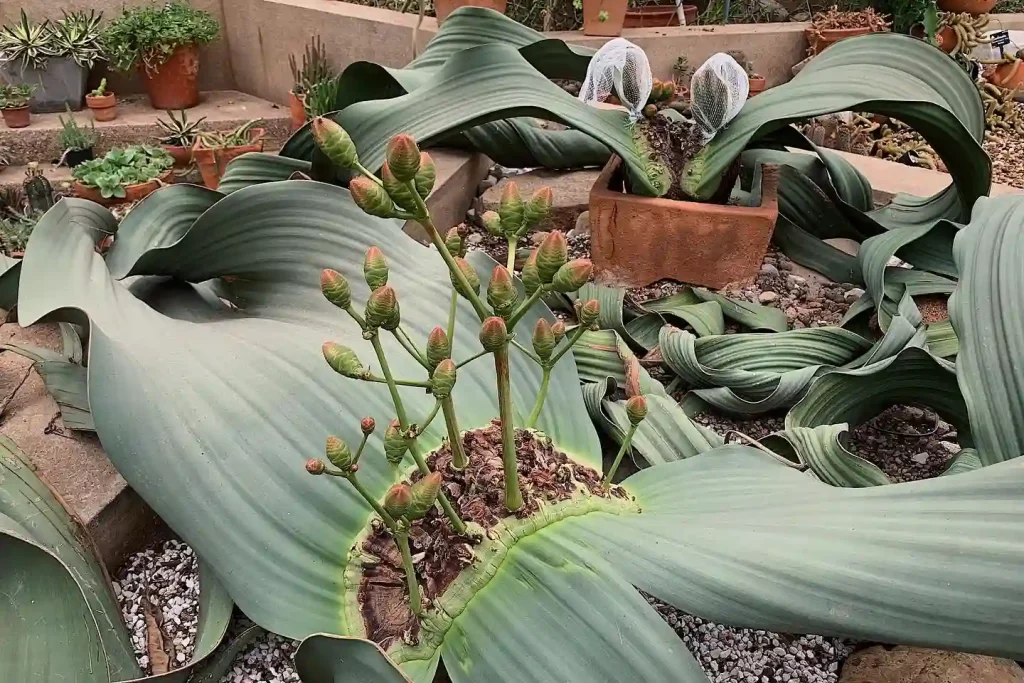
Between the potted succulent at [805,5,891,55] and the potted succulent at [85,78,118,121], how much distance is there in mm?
2311

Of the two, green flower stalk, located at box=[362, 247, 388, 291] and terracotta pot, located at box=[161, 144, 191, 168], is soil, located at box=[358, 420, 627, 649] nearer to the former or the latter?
green flower stalk, located at box=[362, 247, 388, 291]

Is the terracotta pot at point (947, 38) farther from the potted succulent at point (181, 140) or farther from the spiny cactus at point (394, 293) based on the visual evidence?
the spiny cactus at point (394, 293)

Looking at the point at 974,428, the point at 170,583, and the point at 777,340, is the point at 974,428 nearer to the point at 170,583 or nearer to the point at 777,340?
the point at 777,340

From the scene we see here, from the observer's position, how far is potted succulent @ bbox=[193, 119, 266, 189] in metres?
2.11

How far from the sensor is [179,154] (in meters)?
2.34

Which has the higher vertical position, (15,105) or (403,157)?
(403,157)

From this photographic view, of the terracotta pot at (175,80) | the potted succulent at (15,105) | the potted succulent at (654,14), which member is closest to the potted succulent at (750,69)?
the potted succulent at (654,14)

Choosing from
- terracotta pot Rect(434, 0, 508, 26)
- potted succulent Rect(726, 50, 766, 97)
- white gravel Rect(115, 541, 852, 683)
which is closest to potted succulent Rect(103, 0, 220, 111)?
terracotta pot Rect(434, 0, 508, 26)

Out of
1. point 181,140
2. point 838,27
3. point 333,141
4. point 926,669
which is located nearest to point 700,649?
point 926,669

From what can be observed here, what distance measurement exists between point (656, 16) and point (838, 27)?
2.08 feet

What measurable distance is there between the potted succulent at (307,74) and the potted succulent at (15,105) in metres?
0.81

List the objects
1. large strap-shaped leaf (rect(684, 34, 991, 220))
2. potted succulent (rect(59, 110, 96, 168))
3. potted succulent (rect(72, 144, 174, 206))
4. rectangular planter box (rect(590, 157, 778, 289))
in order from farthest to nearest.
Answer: potted succulent (rect(59, 110, 96, 168)) < potted succulent (rect(72, 144, 174, 206)) < rectangular planter box (rect(590, 157, 778, 289)) < large strap-shaped leaf (rect(684, 34, 991, 220))

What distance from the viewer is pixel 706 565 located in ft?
1.47

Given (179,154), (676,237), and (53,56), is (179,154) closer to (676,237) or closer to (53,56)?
(53,56)
